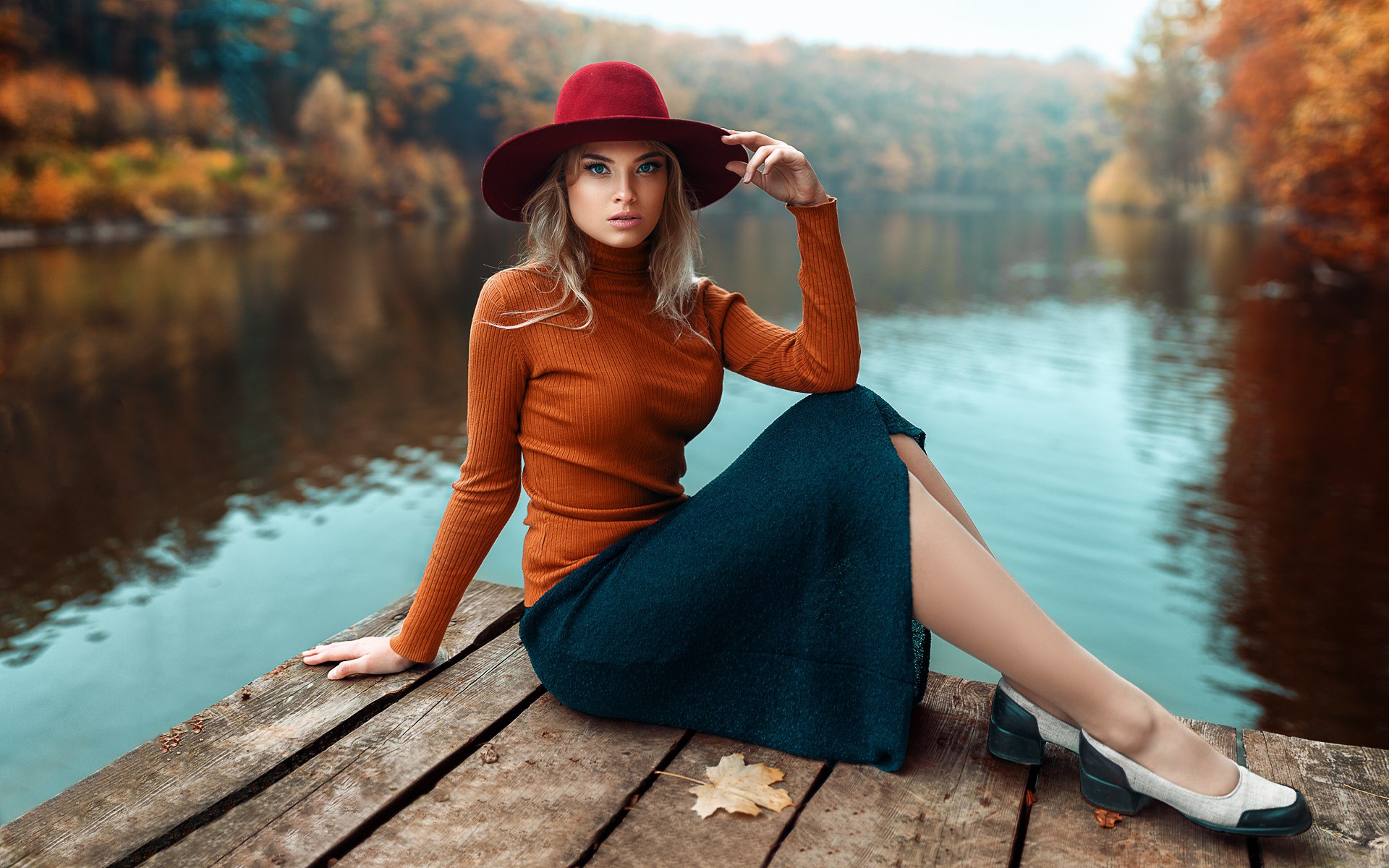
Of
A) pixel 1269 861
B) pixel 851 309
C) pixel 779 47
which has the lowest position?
pixel 1269 861

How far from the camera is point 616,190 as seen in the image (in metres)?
1.68

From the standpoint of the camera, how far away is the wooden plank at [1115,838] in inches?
52.7

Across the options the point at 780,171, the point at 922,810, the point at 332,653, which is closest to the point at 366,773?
the point at 332,653

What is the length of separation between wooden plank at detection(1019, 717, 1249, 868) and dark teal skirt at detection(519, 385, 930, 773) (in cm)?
21

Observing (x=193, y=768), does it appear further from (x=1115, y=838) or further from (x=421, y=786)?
(x=1115, y=838)

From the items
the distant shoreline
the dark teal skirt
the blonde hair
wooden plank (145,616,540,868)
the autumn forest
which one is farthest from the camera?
the distant shoreline

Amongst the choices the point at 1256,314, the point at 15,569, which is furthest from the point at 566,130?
the point at 1256,314

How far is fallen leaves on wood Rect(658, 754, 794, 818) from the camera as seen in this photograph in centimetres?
143

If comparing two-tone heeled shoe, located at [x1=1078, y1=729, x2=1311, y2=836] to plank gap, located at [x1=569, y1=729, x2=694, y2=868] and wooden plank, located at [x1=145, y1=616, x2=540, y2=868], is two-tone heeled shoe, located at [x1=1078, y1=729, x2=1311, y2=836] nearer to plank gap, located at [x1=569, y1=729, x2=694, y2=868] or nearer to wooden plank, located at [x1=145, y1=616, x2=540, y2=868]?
plank gap, located at [x1=569, y1=729, x2=694, y2=868]

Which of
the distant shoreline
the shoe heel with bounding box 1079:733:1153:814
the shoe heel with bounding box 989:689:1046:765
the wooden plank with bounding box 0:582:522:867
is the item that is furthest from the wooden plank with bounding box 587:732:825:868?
the distant shoreline

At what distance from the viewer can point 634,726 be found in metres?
1.65

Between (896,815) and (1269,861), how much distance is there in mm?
476

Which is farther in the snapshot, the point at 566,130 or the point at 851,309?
the point at 851,309

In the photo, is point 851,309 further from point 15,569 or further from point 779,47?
point 779,47
